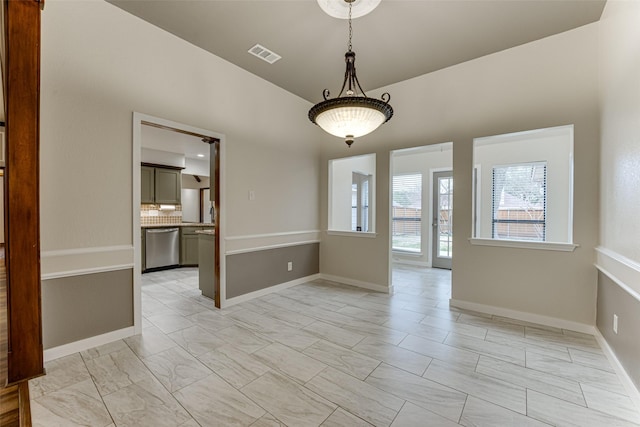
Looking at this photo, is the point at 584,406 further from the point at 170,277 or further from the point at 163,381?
the point at 170,277

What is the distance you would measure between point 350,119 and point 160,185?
5323 mm

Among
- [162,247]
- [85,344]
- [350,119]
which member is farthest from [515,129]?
[162,247]

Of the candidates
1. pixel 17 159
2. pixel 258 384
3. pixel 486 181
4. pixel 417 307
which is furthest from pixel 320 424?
pixel 486 181

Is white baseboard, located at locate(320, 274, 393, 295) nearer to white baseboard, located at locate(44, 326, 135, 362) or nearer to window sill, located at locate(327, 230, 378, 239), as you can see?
window sill, located at locate(327, 230, 378, 239)

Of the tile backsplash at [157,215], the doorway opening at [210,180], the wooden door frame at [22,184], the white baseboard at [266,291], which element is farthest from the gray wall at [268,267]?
the tile backsplash at [157,215]

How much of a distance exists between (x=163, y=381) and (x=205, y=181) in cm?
723

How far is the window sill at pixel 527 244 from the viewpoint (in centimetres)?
272

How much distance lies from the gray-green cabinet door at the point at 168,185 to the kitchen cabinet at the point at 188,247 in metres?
0.80

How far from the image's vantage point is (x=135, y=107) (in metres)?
2.58

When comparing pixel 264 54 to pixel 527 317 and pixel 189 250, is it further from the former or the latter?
pixel 189 250

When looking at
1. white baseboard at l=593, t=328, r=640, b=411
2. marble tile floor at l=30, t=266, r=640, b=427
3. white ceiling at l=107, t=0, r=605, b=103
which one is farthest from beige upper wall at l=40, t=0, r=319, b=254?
white baseboard at l=593, t=328, r=640, b=411

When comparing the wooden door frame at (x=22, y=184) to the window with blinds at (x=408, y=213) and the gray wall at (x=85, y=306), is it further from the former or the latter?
the window with blinds at (x=408, y=213)

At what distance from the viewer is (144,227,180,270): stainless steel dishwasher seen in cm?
520

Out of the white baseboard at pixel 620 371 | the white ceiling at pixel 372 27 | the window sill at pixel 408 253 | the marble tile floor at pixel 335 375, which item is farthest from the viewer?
the window sill at pixel 408 253
